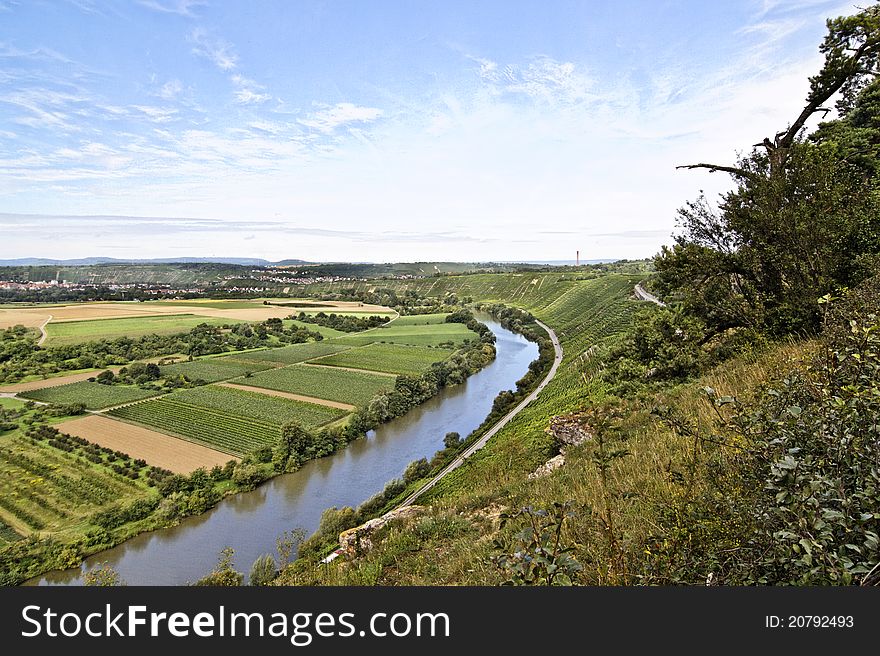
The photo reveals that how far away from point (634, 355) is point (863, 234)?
16.3 feet

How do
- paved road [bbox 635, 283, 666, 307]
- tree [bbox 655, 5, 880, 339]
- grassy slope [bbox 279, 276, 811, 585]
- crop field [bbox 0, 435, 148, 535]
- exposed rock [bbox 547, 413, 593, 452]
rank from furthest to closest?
paved road [bbox 635, 283, 666, 307]
crop field [bbox 0, 435, 148, 535]
exposed rock [bbox 547, 413, 593, 452]
tree [bbox 655, 5, 880, 339]
grassy slope [bbox 279, 276, 811, 585]

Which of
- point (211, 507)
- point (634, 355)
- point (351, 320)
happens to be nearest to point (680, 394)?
point (634, 355)

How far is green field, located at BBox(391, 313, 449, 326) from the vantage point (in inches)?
4293

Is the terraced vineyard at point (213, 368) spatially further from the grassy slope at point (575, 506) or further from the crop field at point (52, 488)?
the grassy slope at point (575, 506)

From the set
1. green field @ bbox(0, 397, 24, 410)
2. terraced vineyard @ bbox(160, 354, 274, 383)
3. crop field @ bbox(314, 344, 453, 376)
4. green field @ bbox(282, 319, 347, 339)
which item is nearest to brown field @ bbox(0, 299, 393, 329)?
green field @ bbox(282, 319, 347, 339)

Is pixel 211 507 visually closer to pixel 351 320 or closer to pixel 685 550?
pixel 685 550

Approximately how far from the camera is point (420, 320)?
114 meters

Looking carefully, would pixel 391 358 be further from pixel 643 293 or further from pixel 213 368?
pixel 643 293

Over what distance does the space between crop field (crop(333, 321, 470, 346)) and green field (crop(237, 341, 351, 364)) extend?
5.39m

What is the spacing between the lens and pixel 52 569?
23.7 meters

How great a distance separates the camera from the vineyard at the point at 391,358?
64.8 m

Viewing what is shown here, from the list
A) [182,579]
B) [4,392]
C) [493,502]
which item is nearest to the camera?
[493,502]

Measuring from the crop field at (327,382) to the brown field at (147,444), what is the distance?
631 inches

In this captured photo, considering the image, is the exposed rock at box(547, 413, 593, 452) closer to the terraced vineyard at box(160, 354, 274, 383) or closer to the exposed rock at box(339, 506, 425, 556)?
the exposed rock at box(339, 506, 425, 556)
